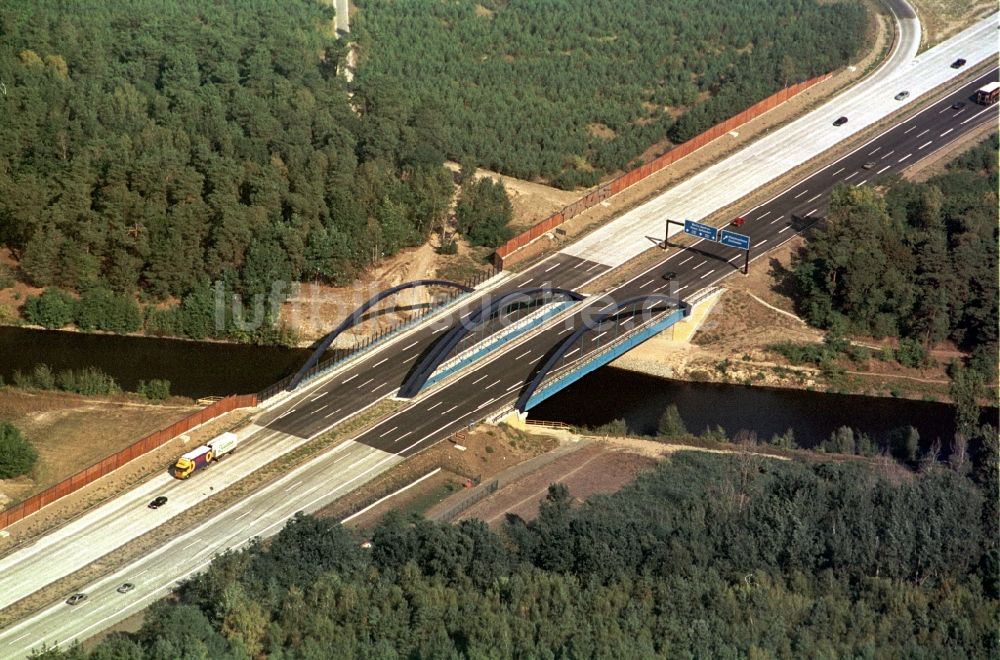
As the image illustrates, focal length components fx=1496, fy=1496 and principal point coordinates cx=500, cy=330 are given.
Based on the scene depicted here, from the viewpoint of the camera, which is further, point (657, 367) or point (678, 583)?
point (657, 367)

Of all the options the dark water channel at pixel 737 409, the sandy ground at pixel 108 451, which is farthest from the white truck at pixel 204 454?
the dark water channel at pixel 737 409

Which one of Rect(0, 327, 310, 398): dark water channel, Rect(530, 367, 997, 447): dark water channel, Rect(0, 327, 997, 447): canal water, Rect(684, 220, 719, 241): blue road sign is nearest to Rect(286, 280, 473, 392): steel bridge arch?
Rect(0, 327, 310, 398): dark water channel

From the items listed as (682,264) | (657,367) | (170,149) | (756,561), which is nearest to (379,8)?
(170,149)

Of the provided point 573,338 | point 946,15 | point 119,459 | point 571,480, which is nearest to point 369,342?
point 573,338

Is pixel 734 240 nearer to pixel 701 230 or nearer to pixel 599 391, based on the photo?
pixel 701 230

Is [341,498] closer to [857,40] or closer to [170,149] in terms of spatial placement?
[170,149]

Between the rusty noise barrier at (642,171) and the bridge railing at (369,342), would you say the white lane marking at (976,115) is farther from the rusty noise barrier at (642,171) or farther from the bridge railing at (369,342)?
the bridge railing at (369,342)
